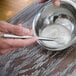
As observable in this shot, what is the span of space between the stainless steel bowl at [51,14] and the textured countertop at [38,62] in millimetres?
48

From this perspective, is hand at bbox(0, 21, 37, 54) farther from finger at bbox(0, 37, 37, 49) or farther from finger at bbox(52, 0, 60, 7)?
finger at bbox(52, 0, 60, 7)

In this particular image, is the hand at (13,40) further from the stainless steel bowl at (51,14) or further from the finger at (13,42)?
the stainless steel bowl at (51,14)

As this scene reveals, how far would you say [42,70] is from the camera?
745mm

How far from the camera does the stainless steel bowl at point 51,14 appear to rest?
77 centimetres

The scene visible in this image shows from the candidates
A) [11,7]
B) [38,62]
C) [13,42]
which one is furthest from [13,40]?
[11,7]

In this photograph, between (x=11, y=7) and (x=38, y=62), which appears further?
(x=11, y=7)

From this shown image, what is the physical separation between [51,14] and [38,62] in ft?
0.67

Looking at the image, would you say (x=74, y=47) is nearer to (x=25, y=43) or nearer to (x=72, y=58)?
(x=72, y=58)

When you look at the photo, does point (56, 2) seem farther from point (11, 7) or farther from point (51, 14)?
point (11, 7)

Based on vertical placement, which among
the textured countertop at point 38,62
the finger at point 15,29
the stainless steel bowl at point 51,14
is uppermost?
the stainless steel bowl at point 51,14

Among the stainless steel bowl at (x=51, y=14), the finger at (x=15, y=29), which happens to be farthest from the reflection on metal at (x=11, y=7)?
the finger at (x=15, y=29)

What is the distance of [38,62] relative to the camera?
2.51ft

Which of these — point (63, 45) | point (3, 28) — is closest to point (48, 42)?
point (63, 45)

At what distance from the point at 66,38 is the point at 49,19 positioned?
0.41ft
